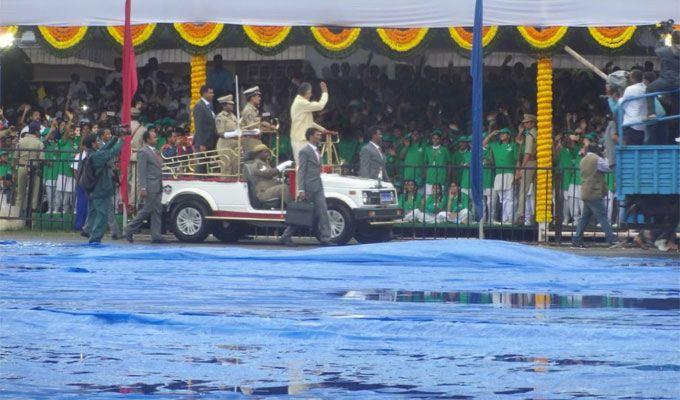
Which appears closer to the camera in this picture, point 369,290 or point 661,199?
point 369,290

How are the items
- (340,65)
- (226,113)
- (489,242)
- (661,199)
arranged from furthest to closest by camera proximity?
(340,65) < (226,113) < (661,199) < (489,242)

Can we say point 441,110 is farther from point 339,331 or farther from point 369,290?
point 339,331

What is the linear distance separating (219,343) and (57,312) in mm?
1947

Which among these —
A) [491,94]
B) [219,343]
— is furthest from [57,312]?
[491,94]

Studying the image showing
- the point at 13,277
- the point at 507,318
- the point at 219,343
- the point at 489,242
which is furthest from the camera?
the point at 489,242

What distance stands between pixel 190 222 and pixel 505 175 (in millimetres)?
5281

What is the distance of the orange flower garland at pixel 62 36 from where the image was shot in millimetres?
26500

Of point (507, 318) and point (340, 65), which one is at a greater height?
point (340, 65)

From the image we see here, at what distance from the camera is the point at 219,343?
11.5 m

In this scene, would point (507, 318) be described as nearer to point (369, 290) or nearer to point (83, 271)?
point (369, 290)

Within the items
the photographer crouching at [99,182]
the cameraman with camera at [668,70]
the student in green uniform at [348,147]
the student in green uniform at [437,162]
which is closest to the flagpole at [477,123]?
the cameraman with camera at [668,70]

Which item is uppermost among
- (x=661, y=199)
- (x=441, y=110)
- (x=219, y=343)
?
(x=441, y=110)

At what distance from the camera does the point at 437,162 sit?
26484 mm

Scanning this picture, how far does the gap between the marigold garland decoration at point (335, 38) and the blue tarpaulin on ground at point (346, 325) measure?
7545 millimetres
